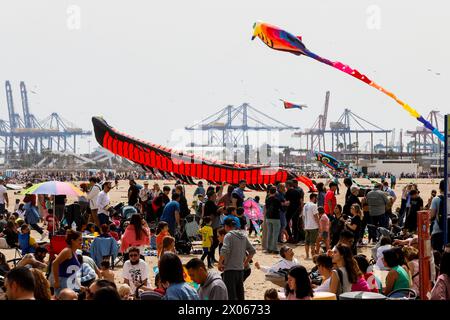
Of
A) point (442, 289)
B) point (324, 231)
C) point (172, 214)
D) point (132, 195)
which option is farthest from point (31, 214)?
point (442, 289)

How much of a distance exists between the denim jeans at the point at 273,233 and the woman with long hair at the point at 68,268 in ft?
20.7

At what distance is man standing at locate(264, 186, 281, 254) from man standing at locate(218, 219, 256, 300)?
5.27 metres

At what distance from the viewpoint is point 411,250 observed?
26.4 ft

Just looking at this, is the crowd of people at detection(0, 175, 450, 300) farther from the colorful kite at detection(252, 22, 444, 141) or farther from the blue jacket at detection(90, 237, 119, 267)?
the colorful kite at detection(252, 22, 444, 141)

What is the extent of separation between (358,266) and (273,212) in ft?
20.8

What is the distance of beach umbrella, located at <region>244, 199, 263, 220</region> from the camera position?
50.6 ft

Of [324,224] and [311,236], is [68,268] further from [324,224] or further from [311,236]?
[311,236]

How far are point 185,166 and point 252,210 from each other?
7.39m

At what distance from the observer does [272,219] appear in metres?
13.5

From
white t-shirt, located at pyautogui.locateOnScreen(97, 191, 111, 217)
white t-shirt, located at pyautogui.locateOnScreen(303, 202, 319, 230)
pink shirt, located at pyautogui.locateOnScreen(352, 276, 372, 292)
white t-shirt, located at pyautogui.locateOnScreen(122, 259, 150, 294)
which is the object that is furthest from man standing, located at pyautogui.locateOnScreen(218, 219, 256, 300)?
white t-shirt, located at pyautogui.locateOnScreen(97, 191, 111, 217)

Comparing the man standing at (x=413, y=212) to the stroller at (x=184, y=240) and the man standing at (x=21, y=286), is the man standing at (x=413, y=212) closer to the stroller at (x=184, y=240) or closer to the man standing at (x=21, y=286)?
the stroller at (x=184, y=240)
